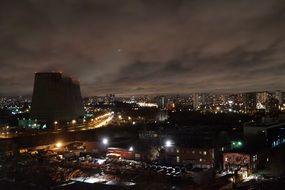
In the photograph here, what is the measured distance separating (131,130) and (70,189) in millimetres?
13973

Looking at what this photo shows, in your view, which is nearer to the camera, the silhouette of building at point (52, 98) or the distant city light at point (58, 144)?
the distant city light at point (58, 144)

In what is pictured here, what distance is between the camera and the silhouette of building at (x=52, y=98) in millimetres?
20422

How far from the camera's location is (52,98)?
20.5 meters

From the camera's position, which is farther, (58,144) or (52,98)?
(52,98)

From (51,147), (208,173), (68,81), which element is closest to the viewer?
(208,173)

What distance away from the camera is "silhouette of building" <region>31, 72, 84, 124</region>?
67.0 feet

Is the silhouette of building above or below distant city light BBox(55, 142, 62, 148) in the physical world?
above

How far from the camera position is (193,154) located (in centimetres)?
1223

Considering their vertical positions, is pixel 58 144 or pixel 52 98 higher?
pixel 52 98

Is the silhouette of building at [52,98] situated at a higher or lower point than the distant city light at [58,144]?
higher

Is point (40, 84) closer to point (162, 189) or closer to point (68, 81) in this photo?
point (68, 81)

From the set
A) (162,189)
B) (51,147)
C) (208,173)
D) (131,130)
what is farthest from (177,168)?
(131,130)

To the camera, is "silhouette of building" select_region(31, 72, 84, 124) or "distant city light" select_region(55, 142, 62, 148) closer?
"distant city light" select_region(55, 142, 62, 148)

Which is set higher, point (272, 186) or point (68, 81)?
point (68, 81)
